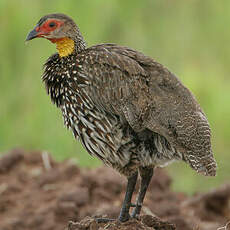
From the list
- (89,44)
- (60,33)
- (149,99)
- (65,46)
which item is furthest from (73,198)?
(89,44)

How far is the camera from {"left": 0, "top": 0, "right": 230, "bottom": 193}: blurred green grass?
33.8ft

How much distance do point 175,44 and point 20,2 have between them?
8.01ft

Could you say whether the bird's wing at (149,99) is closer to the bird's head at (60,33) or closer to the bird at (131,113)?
the bird at (131,113)

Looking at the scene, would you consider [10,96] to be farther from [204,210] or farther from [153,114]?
[153,114]

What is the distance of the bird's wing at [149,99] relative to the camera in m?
6.18

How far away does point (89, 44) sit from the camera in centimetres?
1049

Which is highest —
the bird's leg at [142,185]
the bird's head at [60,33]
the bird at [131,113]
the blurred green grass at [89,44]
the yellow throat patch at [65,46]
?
the blurred green grass at [89,44]

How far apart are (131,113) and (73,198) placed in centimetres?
205

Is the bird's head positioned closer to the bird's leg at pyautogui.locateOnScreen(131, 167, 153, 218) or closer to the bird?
the bird

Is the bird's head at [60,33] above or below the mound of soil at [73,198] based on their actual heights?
above

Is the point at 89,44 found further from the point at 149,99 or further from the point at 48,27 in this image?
the point at 149,99

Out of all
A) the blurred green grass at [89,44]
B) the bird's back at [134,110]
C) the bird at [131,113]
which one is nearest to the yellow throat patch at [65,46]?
the bird at [131,113]

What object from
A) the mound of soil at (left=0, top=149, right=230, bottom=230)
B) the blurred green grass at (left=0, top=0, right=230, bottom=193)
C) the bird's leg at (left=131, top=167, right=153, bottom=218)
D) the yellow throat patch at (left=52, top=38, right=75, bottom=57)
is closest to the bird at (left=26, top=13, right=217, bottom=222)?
the bird's leg at (left=131, top=167, right=153, bottom=218)

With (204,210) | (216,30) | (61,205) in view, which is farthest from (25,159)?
(216,30)
